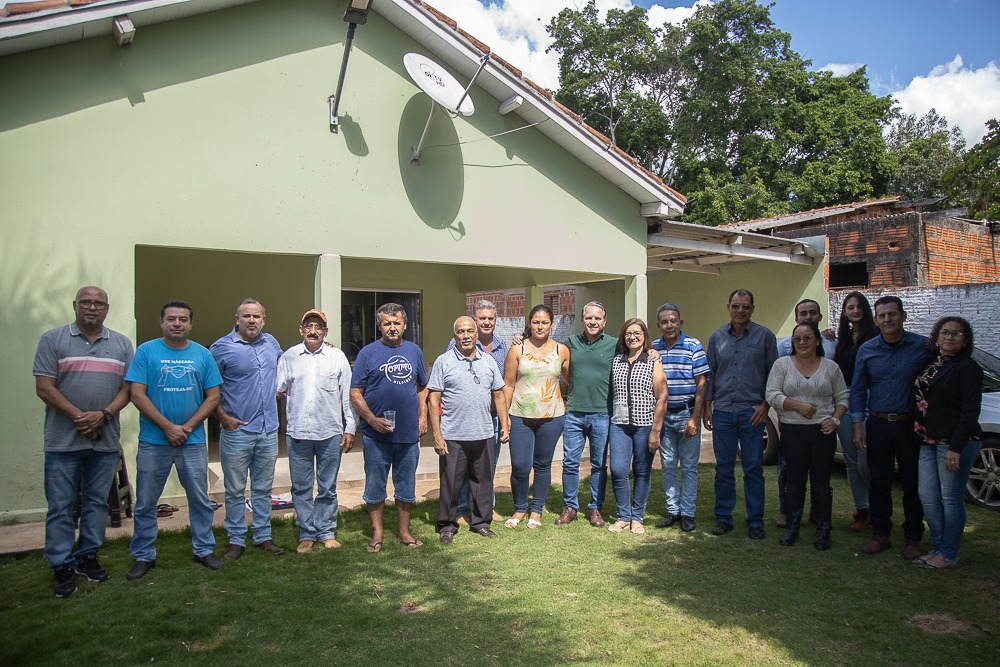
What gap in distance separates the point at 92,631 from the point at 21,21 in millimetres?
4325

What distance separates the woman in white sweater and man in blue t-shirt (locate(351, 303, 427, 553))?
268 centimetres

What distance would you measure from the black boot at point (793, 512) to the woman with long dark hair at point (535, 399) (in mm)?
1827

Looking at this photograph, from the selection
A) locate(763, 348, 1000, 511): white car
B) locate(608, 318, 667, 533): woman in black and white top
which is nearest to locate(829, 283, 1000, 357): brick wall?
locate(763, 348, 1000, 511): white car

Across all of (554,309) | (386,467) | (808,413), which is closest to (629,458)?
(808,413)

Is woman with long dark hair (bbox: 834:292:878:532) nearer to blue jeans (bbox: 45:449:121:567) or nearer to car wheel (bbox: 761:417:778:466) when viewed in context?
car wheel (bbox: 761:417:778:466)

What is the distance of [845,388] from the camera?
536 cm

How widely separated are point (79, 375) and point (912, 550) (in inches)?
222

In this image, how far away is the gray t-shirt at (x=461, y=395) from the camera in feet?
18.1

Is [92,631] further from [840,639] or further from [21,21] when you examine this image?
[21,21]

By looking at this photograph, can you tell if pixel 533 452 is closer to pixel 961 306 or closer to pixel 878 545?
pixel 878 545

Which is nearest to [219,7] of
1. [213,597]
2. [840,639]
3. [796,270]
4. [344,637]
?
[213,597]

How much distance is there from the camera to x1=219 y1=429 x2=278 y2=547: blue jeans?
16.4 feet

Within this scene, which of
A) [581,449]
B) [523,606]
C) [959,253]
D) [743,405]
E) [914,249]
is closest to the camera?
[523,606]

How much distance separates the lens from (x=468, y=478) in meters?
5.77
